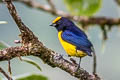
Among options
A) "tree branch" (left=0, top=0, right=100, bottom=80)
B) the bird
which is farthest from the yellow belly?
"tree branch" (left=0, top=0, right=100, bottom=80)

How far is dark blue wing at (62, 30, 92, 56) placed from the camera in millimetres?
1885

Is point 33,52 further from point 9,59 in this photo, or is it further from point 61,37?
point 61,37

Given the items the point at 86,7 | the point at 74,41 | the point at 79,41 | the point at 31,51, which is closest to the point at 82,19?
the point at 74,41

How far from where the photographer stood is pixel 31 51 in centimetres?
135

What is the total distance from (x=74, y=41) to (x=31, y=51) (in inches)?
26.8

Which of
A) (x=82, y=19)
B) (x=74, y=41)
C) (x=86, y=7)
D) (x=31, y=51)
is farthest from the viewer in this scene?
(x=82, y=19)

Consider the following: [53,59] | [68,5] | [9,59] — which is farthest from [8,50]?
[68,5]

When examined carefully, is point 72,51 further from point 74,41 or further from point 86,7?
point 86,7

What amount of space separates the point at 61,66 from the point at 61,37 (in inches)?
30.7

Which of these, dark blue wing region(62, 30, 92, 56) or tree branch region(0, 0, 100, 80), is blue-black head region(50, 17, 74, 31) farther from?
tree branch region(0, 0, 100, 80)

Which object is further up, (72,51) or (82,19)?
(82,19)

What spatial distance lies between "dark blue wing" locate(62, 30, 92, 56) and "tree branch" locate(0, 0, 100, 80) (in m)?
0.45

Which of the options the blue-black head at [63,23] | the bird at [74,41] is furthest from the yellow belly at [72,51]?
the blue-black head at [63,23]

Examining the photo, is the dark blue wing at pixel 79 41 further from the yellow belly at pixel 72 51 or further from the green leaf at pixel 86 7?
the green leaf at pixel 86 7
